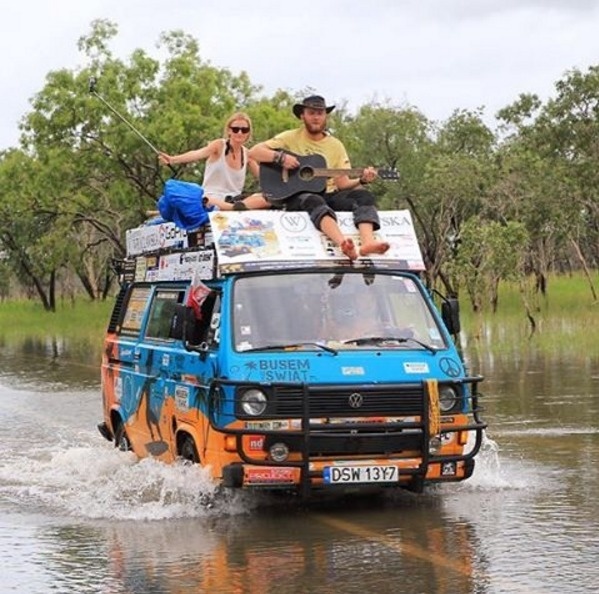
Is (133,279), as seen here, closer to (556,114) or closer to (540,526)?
(540,526)

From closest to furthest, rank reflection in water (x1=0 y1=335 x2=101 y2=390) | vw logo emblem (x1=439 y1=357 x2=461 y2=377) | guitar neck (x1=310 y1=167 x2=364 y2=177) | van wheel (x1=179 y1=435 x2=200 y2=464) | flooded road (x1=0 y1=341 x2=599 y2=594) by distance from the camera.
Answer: flooded road (x1=0 y1=341 x2=599 y2=594) → vw logo emblem (x1=439 y1=357 x2=461 y2=377) → van wheel (x1=179 y1=435 x2=200 y2=464) → guitar neck (x1=310 y1=167 x2=364 y2=177) → reflection in water (x1=0 y1=335 x2=101 y2=390)

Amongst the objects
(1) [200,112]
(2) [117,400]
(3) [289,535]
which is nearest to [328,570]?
(3) [289,535]

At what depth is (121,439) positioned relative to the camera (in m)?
13.2

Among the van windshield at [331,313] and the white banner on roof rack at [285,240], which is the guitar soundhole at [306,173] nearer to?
the white banner on roof rack at [285,240]

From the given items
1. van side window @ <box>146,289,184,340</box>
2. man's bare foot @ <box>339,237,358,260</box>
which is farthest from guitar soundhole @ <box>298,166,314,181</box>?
van side window @ <box>146,289,184,340</box>

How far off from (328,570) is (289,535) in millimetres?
1212

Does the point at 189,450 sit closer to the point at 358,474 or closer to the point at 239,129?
the point at 358,474

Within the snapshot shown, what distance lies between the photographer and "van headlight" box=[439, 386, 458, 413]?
10.5 meters

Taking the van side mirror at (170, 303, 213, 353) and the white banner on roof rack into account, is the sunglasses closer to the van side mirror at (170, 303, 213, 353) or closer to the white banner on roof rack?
the white banner on roof rack

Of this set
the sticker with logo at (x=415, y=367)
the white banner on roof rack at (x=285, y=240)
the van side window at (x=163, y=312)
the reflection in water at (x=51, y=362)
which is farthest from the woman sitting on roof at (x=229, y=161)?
the reflection in water at (x=51, y=362)

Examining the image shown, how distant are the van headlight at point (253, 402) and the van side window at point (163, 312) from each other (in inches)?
76.2

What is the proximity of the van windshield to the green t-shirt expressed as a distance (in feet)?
5.23

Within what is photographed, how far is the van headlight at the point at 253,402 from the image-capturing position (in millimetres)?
10156

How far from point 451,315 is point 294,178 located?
5.80 feet
